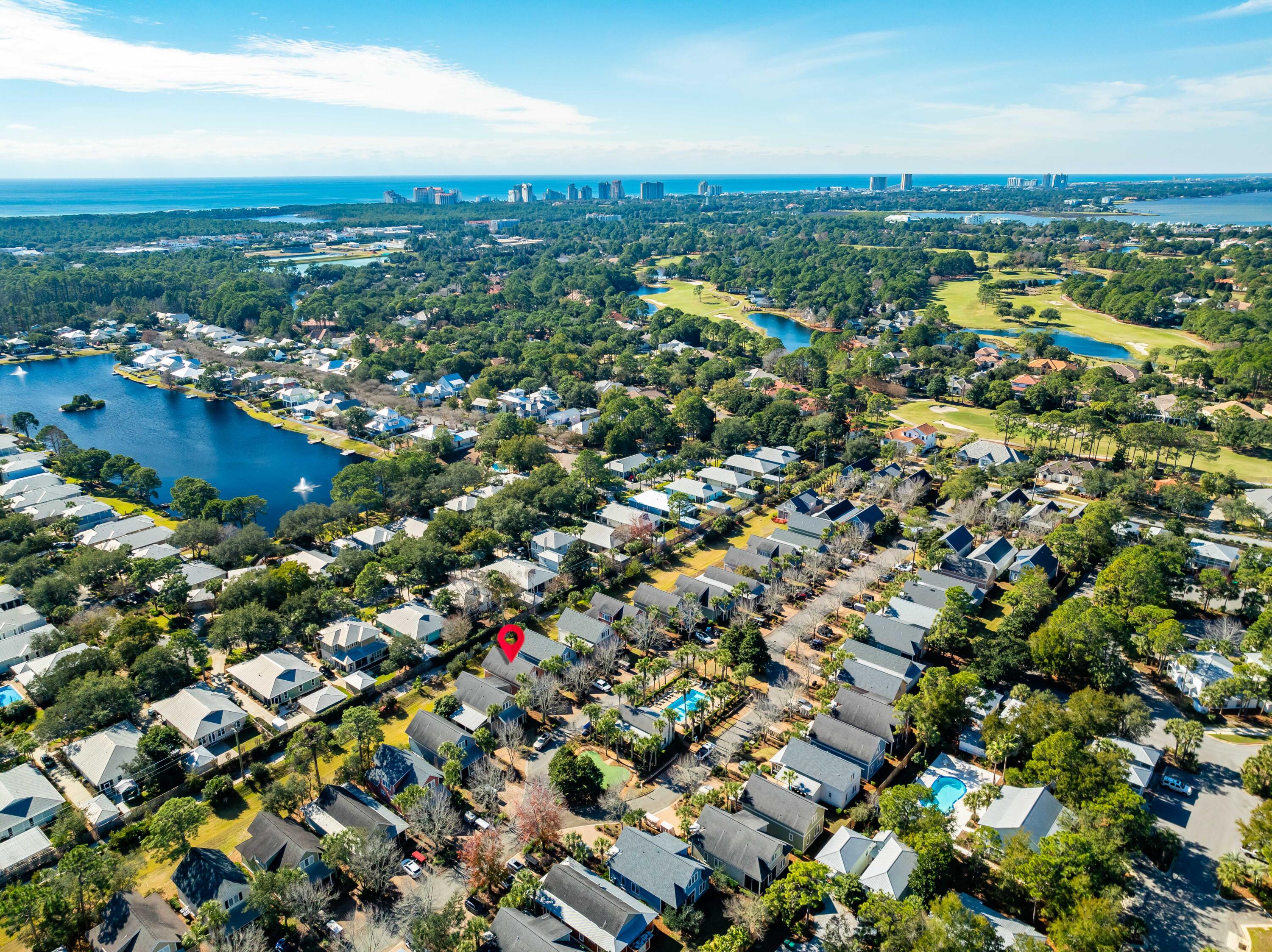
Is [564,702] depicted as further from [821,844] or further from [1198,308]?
[1198,308]

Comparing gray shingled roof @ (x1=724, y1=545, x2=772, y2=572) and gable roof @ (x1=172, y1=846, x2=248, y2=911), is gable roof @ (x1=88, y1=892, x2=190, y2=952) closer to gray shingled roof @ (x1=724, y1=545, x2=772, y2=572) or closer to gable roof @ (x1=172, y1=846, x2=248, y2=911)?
gable roof @ (x1=172, y1=846, x2=248, y2=911)

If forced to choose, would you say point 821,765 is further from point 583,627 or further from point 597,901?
point 583,627

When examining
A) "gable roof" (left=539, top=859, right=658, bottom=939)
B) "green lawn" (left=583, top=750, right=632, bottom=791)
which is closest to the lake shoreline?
"green lawn" (left=583, top=750, right=632, bottom=791)

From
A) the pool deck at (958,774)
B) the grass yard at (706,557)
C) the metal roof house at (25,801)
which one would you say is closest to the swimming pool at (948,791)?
the pool deck at (958,774)

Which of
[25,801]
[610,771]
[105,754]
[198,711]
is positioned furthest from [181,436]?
[610,771]

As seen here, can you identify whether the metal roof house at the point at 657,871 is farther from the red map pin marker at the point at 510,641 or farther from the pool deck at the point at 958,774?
the red map pin marker at the point at 510,641

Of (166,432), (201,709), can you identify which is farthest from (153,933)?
(166,432)
